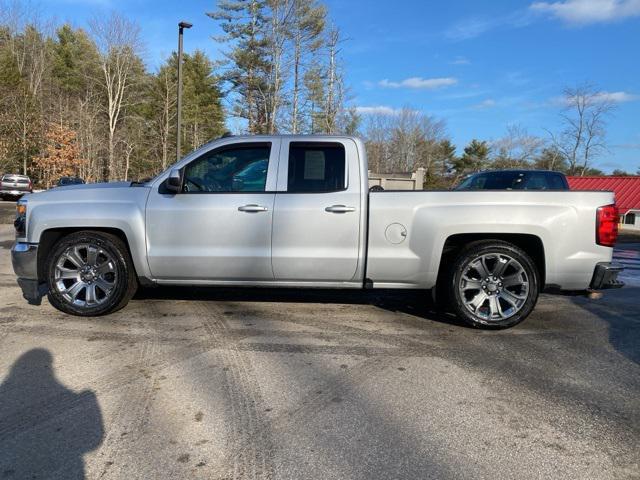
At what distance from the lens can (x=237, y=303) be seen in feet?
19.1

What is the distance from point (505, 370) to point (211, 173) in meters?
3.37

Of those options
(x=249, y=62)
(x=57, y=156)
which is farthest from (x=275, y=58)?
(x=57, y=156)

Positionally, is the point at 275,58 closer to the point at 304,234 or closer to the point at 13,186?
the point at 13,186

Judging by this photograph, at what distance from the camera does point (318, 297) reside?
6289mm

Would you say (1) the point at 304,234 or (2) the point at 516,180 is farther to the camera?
(2) the point at 516,180

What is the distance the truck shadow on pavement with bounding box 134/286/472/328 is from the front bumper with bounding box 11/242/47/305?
1238 mm

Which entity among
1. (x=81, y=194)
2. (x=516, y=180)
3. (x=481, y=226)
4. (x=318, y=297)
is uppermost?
(x=516, y=180)

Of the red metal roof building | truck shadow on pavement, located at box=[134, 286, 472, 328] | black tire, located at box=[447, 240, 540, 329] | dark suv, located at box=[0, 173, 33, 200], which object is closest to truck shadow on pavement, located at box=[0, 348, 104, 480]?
truck shadow on pavement, located at box=[134, 286, 472, 328]

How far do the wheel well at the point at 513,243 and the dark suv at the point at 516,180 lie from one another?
13.7 ft

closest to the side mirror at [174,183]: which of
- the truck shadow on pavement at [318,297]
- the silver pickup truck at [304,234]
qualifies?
the silver pickup truck at [304,234]

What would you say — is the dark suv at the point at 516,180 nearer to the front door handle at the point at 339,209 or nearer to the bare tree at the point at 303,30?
the front door handle at the point at 339,209

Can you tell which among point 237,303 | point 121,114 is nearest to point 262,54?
point 121,114

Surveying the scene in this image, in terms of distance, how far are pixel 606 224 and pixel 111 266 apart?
4936mm

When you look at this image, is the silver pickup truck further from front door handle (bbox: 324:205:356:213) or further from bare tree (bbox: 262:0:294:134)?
bare tree (bbox: 262:0:294:134)
